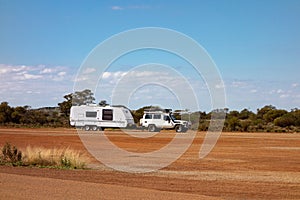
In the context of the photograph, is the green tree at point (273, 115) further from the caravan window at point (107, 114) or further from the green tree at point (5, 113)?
the green tree at point (5, 113)

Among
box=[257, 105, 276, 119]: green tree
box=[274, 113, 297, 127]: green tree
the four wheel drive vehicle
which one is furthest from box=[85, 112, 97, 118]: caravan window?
box=[257, 105, 276, 119]: green tree

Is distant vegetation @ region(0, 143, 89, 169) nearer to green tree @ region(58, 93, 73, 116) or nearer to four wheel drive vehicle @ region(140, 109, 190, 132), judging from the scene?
four wheel drive vehicle @ region(140, 109, 190, 132)

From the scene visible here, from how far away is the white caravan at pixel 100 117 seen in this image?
6106cm

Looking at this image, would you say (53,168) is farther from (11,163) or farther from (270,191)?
(270,191)

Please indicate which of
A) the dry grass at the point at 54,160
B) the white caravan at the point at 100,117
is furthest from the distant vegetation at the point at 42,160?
the white caravan at the point at 100,117

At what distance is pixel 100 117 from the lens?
6197 centimetres

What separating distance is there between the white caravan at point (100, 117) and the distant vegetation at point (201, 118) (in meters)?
2.60

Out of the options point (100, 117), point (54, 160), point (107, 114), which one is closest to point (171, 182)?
point (54, 160)

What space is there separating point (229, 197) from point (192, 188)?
2.11m

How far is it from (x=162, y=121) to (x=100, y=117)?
24.4ft

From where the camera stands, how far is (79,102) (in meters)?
68.6

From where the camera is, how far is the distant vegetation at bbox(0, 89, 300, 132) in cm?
8256

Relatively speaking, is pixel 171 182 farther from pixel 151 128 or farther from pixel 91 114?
pixel 151 128

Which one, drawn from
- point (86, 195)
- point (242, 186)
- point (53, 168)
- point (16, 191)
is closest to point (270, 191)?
point (242, 186)
